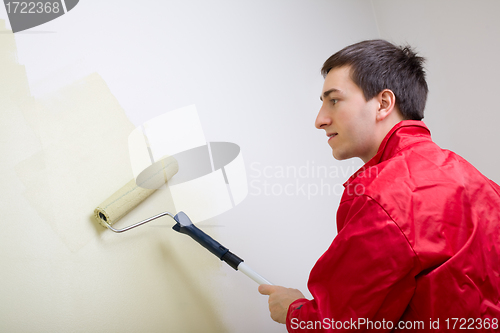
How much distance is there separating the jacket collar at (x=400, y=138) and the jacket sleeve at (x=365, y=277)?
0.67ft

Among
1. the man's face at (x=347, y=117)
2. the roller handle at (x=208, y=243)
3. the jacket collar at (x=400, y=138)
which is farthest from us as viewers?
the roller handle at (x=208, y=243)

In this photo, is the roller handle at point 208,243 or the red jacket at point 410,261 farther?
the roller handle at point 208,243

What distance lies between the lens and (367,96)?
0.94 metres

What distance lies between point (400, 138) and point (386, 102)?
16 centimetres

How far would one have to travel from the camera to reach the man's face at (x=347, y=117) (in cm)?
92

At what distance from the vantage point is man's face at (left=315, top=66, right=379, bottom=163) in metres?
0.92

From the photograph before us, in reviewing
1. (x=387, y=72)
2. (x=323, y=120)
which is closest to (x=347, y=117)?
(x=323, y=120)

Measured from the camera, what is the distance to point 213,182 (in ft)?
4.02

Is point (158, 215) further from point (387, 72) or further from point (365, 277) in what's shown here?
point (387, 72)

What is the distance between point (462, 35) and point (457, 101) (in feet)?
1.03

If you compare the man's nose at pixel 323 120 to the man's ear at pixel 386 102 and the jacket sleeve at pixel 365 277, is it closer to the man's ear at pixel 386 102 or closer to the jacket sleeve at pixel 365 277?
the man's ear at pixel 386 102

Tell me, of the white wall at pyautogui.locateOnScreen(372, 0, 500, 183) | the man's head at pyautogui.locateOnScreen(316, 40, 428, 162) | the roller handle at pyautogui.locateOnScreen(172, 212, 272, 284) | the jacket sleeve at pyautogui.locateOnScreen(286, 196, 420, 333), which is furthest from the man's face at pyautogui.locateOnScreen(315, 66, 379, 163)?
Result: the white wall at pyautogui.locateOnScreen(372, 0, 500, 183)

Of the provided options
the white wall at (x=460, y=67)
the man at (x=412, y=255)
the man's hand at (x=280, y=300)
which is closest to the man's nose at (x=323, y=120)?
the man at (x=412, y=255)

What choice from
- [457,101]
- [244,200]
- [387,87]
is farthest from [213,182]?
[457,101]
